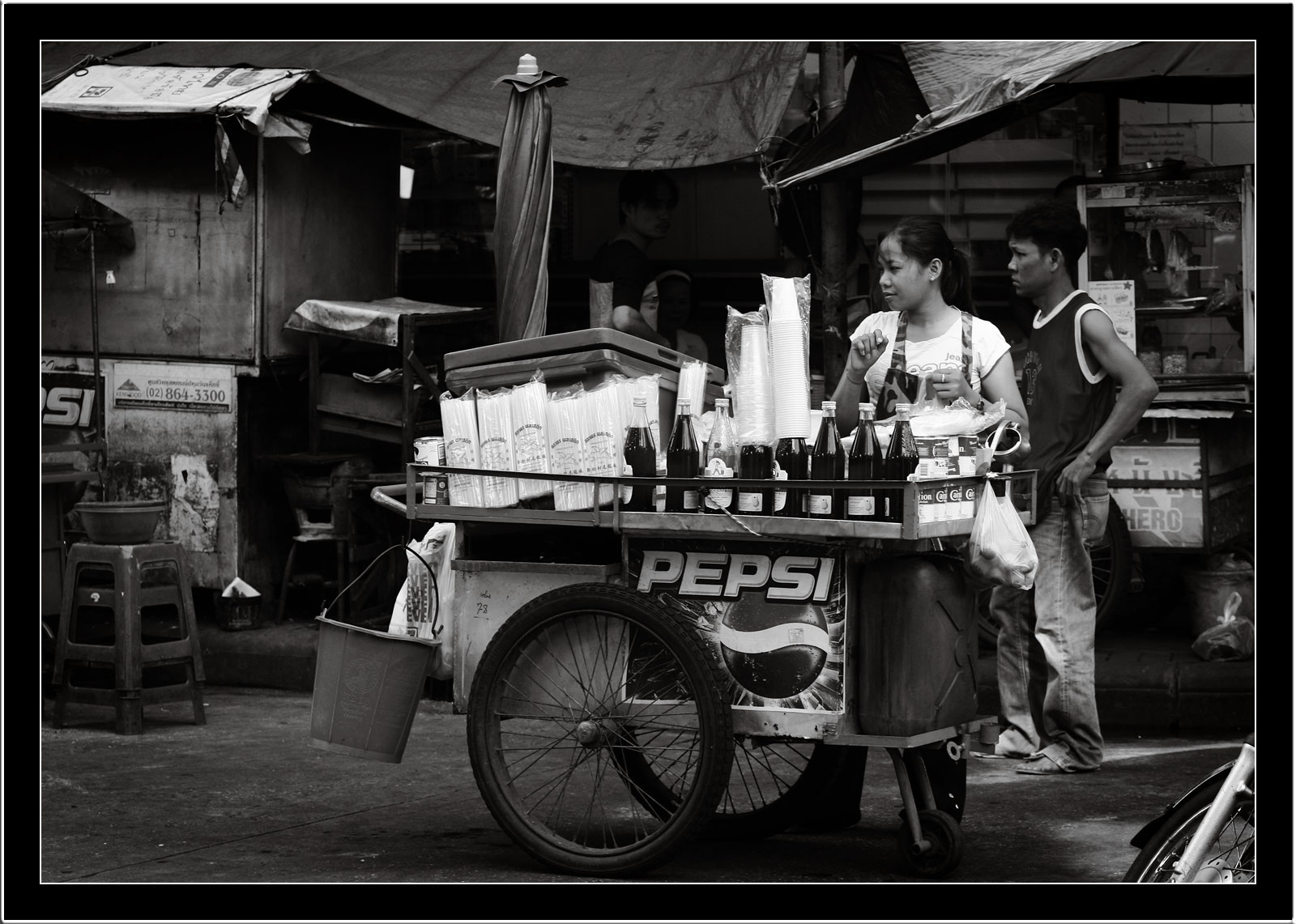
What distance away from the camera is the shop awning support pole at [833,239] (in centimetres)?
789

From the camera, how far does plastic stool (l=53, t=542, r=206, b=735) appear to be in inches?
280

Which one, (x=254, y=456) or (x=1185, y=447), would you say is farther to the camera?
(x=254, y=456)

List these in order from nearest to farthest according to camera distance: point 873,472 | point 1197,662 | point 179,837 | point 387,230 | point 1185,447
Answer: point 873,472, point 179,837, point 1197,662, point 1185,447, point 387,230

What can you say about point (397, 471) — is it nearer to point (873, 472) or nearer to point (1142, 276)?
point (1142, 276)

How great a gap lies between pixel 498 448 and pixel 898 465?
1.22 m

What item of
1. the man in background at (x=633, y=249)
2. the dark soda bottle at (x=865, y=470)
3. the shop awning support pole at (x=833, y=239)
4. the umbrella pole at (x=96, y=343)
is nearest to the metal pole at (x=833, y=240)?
the shop awning support pole at (x=833, y=239)

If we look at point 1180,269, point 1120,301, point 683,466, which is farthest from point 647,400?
point 1180,269

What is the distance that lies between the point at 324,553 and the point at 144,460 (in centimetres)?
106

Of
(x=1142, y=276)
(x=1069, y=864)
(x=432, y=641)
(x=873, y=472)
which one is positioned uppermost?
(x=1142, y=276)

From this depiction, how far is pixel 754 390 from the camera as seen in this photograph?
16.0 feet

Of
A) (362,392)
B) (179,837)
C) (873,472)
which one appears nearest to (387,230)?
(362,392)

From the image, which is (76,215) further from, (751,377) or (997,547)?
(997,547)

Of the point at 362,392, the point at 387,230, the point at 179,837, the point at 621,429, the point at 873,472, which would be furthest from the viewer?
the point at 387,230

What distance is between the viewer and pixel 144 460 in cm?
873
